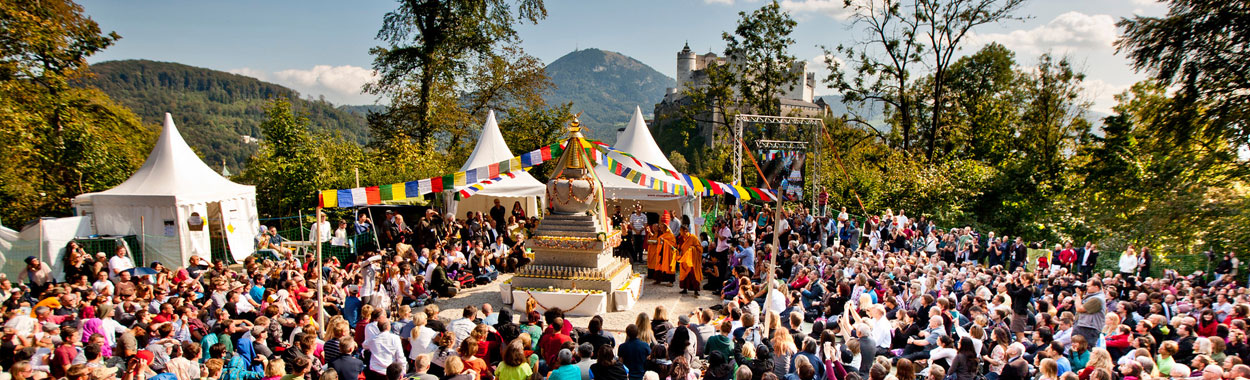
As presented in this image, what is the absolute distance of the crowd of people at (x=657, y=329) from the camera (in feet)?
19.6

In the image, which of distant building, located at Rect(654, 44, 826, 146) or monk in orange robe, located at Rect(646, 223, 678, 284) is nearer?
monk in orange robe, located at Rect(646, 223, 678, 284)

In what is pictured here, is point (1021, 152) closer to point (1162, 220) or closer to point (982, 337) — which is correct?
point (1162, 220)

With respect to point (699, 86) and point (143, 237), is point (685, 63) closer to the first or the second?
point (699, 86)

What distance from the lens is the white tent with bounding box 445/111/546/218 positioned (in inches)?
696

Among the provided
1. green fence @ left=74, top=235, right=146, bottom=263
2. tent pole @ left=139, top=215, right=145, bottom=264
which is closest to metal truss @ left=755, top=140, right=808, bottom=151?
tent pole @ left=139, top=215, right=145, bottom=264

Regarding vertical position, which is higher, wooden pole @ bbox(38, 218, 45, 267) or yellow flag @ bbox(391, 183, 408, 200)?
yellow flag @ bbox(391, 183, 408, 200)

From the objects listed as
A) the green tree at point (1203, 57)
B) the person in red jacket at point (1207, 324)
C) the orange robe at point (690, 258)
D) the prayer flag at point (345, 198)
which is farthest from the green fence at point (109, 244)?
the green tree at point (1203, 57)

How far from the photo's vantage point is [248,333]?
22.6 feet

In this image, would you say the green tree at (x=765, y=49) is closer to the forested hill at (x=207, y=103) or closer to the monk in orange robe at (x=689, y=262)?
the monk in orange robe at (x=689, y=262)

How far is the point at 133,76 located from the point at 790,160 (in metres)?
163

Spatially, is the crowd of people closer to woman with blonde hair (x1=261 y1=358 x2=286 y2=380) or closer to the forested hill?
woman with blonde hair (x1=261 y1=358 x2=286 y2=380)

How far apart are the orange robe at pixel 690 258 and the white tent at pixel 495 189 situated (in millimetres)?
5851

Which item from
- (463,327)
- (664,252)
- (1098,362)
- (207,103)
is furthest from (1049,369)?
(207,103)

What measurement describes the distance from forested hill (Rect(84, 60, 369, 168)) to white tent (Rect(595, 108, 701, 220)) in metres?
81.4
